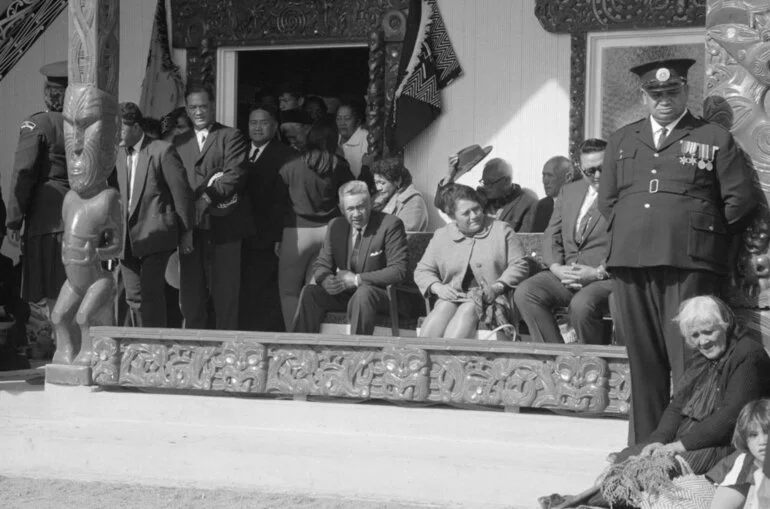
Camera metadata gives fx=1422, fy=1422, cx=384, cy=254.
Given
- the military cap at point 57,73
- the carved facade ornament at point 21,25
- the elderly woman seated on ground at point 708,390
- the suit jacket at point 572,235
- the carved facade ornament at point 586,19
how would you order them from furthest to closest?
the carved facade ornament at point 21,25
the carved facade ornament at point 586,19
the military cap at point 57,73
the suit jacket at point 572,235
the elderly woman seated on ground at point 708,390

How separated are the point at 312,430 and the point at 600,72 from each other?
12.0 ft

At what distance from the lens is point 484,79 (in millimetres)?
9930

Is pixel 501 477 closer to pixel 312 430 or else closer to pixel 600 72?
pixel 312 430

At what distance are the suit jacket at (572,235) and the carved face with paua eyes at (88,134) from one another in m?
2.52

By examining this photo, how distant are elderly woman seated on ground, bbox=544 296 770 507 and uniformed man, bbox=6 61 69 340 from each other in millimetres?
4239

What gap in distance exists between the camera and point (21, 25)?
36.4 feet

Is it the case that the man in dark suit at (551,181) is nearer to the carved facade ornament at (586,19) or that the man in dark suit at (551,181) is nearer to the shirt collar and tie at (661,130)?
the carved facade ornament at (586,19)

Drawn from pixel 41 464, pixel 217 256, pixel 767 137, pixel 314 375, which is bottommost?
pixel 41 464

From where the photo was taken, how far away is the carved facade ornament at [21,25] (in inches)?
435

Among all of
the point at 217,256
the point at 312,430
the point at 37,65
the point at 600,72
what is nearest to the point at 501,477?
the point at 312,430

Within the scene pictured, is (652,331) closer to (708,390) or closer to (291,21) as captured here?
(708,390)

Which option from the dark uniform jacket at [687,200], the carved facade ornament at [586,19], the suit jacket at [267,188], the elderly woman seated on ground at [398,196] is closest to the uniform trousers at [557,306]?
the dark uniform jacket at [687,200]

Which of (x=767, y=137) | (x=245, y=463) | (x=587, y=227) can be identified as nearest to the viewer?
(x=767, y=137)

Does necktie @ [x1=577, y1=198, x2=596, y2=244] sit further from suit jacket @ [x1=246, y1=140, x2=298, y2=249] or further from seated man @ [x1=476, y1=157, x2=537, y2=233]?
suit jacket @ [x1=246, y1=140, x2=298, y2=249]
